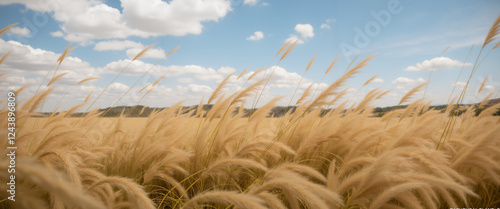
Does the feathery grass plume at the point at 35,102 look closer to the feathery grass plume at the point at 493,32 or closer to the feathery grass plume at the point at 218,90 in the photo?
the feathery grass plume at the point at 218,90

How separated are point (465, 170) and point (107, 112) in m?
4.12

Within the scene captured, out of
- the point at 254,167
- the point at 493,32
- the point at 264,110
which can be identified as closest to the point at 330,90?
the point at 264,110

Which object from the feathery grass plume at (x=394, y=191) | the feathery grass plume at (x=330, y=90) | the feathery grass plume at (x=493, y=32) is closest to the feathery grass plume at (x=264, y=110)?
the feathery grass plume at (x=330, y=90)

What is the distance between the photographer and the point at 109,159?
7.91ft

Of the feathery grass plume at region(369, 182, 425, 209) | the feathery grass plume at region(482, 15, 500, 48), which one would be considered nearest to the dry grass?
the feathery grass plume at region(369, 182, 425, 209)

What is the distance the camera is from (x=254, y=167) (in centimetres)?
164

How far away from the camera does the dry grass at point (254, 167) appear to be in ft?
3.56

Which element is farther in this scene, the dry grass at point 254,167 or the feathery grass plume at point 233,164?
the feathery grass plume at point 233,164

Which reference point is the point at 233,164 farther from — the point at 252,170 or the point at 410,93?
the point at 410,93

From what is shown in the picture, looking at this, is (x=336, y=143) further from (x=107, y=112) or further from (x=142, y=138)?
(x=107, y=112)

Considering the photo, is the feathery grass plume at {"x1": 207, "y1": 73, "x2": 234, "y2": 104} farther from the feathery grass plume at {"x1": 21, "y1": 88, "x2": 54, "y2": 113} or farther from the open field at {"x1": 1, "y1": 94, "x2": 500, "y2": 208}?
the feathery grass plume at {"x1": 21, "y1": 88, "x2": 54, "y2": 113}

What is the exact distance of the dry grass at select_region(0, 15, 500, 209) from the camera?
1.09 metres

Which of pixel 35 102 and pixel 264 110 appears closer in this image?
pixel 35 102

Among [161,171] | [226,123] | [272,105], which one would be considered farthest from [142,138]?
[272,105]
